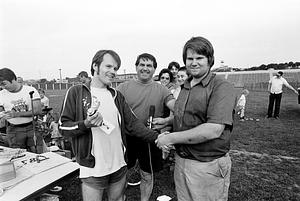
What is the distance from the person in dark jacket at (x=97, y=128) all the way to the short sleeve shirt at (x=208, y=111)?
2.18ft

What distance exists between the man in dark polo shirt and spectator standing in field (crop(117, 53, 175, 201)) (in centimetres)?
101

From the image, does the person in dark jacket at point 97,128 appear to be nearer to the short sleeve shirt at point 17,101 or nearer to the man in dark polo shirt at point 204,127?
the man in dark polo shirt at point 204,127

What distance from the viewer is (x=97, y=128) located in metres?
2.00

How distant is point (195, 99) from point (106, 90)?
35.3 inches

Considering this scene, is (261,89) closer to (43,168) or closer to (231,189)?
(231,189)

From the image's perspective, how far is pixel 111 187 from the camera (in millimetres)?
2209

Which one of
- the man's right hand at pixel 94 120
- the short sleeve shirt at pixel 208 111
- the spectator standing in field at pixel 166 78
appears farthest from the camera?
the spectator standing in field at pixel 166 78

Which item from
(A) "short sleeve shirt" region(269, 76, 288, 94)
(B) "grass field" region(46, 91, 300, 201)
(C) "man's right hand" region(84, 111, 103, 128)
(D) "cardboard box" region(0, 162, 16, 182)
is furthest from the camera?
(A) "short sleeve shirt" region(269, 76, 288, 94)

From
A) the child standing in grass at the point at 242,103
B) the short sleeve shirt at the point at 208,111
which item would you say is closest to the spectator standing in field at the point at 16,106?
the short sleeve shirt at the point at 208,111

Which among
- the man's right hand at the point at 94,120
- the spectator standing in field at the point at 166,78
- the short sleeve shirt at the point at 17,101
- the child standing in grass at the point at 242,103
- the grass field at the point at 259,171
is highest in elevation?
the spectator standing in field at the point at 166,78

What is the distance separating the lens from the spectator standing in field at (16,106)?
3.67 m

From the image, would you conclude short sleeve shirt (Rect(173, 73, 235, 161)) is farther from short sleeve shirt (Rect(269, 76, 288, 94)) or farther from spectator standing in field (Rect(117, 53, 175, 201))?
short sleeve shirt (Rect(269, 76, 288, 94))

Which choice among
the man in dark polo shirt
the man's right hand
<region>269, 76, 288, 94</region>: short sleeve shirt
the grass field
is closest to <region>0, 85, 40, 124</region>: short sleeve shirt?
the grass field

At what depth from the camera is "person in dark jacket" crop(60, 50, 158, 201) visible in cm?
197
